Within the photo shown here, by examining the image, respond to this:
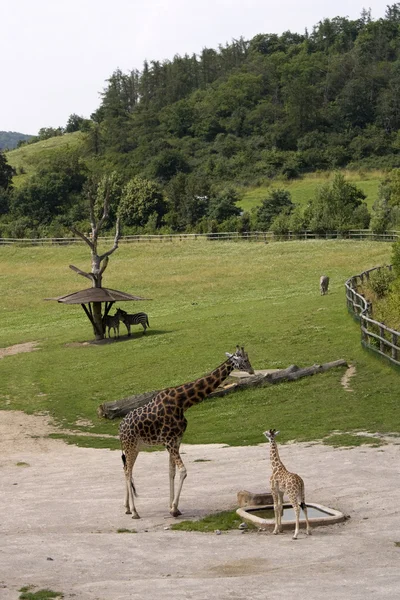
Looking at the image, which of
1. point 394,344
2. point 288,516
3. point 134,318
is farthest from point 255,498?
point 134,318

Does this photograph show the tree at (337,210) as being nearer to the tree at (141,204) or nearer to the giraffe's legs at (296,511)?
the tree at (141,204)

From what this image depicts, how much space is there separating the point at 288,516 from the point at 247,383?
45.7ft

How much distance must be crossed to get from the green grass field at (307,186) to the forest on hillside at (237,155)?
112 inches

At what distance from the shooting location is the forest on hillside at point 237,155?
97500mm

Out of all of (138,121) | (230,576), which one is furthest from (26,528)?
(138,121)

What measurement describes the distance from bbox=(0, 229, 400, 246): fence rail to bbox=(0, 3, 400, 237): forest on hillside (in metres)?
0.95

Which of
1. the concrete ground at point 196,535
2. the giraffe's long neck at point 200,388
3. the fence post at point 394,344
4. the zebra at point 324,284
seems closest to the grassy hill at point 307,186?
the zebra at point 324,284

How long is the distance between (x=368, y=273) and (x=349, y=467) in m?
32.0

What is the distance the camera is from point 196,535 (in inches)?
623

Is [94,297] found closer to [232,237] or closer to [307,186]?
[232,237]

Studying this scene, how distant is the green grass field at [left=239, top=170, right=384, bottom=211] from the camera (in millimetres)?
111625

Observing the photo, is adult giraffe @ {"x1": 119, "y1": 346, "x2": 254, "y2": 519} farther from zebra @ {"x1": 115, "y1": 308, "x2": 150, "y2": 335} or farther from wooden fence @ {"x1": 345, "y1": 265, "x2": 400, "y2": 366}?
zebra @ {"x1": 115, "y1": 308, "x2": 150, "y2": 335}

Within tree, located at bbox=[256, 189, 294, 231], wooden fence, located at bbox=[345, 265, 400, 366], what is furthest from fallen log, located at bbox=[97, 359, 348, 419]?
tree, located at bbox=[256, 189, 294, 231]

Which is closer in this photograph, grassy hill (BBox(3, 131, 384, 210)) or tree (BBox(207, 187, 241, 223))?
tree (BBox(207, 187, 241, 223))
